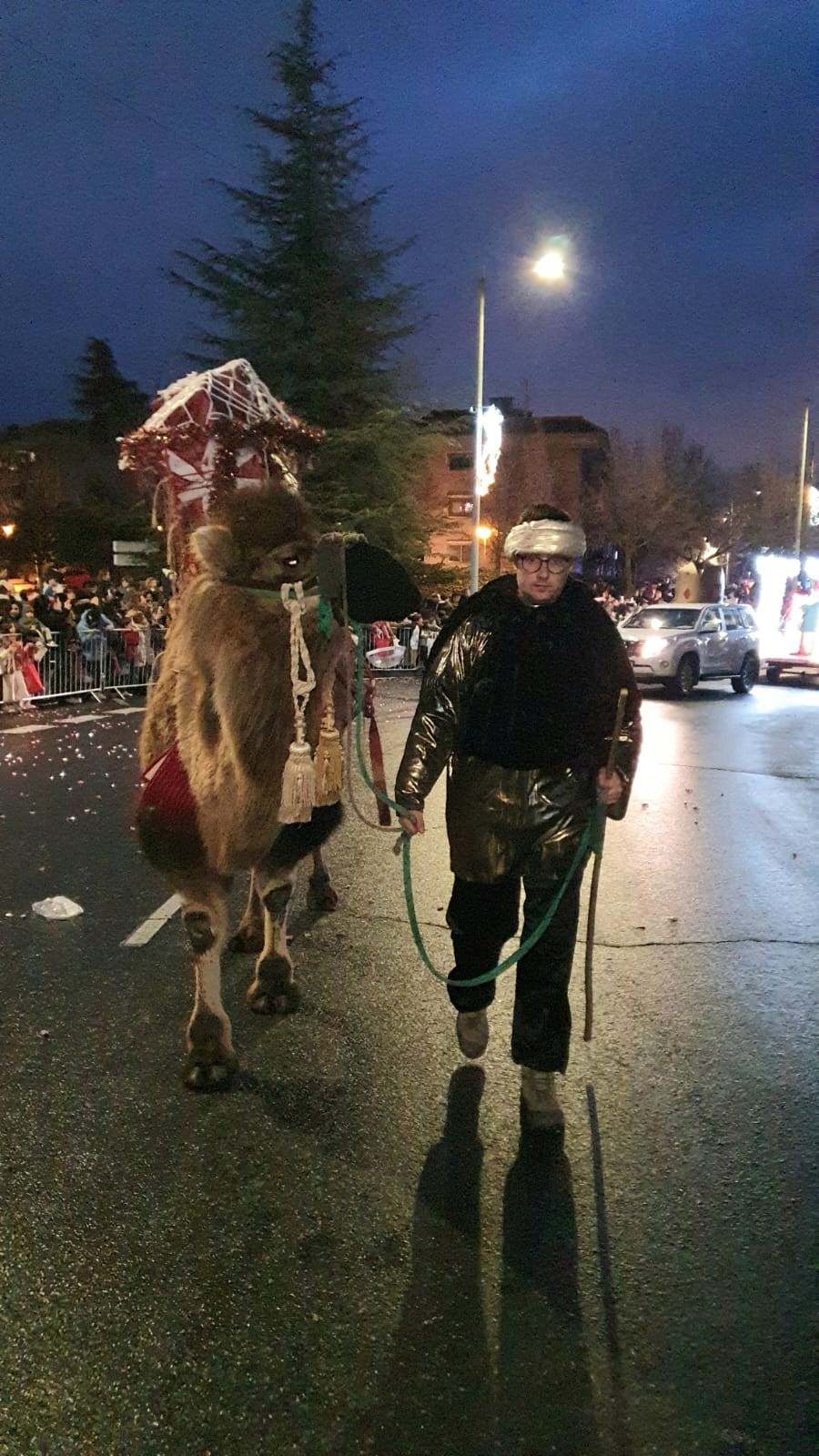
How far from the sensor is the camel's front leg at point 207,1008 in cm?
366

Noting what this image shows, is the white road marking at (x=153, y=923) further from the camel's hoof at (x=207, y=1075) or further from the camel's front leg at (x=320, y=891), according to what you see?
the camel's hoof at (x=207, y=1075)

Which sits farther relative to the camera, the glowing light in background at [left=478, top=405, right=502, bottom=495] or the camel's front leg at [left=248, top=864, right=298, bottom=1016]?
the glowing light in background at [left=478, top=405, right=502, bottom=495]

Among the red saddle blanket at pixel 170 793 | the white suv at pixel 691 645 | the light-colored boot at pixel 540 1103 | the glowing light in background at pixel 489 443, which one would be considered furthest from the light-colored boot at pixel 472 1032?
the glowing light in background at pixel 489 443

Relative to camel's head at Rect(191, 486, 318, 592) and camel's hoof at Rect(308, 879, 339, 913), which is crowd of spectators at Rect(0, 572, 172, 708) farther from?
camel's head at Rect(191, 486, 318, 592)

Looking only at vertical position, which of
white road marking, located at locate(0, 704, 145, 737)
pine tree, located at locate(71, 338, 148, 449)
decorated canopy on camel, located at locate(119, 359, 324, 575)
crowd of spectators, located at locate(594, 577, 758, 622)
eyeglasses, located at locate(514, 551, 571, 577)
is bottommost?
white road marking, located at locate(0, 704, 145, 737)

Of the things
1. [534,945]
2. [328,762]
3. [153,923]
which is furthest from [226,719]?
[153,923]

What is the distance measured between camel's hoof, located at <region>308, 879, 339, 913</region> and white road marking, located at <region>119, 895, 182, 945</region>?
2.43 feet

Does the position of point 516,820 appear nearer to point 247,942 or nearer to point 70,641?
point 247,942

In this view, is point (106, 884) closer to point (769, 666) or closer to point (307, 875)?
point (307, 875)

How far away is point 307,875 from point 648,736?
7.84m

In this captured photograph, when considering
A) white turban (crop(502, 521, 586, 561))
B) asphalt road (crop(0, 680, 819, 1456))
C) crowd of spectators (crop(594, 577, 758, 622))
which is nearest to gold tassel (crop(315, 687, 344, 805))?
asphalt road (crop(0, 680, 819, 1456))

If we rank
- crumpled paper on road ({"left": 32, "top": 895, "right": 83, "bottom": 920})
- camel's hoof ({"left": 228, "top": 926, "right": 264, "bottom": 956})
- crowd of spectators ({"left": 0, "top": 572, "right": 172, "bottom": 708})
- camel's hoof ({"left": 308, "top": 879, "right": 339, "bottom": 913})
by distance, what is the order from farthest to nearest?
crowd of spectators ({"left": 0, "top": 572, "right": 172, "bottom": 708}), camel's hoof ({"left": 308, "top": 879, "right": 339, "bottom": 913}), crumpled paper on road ({"left": 32, "top": 895, "right": 83, "bottom": 920}), camel's hoof ({"left": 228, "top": 926, "right": 264, "bottom": 956})

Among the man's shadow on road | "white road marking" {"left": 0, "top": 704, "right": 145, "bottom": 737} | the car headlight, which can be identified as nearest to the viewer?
the man's shadow on road

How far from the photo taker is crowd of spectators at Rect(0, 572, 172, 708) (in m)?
14.5
